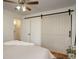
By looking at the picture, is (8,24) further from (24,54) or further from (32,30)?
(24,54)

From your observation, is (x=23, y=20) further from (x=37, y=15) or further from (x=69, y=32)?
(x=69, y=32)

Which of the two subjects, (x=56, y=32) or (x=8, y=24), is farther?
(x=8, y=24)

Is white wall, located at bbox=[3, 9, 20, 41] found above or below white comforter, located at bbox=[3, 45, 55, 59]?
above

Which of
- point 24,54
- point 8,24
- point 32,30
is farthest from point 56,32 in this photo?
point 24,54

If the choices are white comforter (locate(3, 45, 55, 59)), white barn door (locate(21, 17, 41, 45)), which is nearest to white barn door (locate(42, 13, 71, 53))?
white barn door (locate(21, 17, 41, 45))

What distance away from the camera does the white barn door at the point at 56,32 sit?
469 centimetres

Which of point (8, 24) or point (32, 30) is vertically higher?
point (8, 24)

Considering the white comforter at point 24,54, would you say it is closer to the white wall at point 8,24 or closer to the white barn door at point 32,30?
the white wall at point 8,24

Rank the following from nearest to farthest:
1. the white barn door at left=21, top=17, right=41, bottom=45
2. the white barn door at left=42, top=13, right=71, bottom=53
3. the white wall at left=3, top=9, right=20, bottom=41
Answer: the white barn door at left=42, top=13, right=71, bottom=53, the white wall at left=3, top=9, right=20, bottom=41, the white barn door at left=21, top=17, right=41, bottom=45

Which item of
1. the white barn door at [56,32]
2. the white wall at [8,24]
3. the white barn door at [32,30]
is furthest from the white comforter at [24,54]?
the white barn door at [32,30]

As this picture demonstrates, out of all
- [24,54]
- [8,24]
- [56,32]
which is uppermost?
[8,24]

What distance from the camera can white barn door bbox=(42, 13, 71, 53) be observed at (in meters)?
4.69

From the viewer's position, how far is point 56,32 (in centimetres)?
511

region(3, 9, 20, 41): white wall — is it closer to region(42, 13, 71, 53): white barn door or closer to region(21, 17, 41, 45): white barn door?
region(21, 17, 41, 45): white barn door
